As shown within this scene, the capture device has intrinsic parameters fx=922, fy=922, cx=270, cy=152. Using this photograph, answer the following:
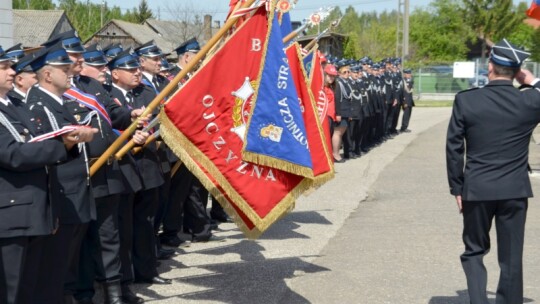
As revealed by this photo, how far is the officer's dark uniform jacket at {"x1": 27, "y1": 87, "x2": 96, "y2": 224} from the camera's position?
5605 mm

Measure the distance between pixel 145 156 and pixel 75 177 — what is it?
1.52 metres

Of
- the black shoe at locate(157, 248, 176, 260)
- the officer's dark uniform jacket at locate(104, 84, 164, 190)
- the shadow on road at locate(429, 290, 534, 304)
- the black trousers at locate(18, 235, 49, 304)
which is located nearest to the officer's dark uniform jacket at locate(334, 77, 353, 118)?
the black shoe at locate(157, 248, 176, 260)

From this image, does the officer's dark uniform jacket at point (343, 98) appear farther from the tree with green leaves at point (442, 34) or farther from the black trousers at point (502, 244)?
the tree with green leaves at point (442, 34)

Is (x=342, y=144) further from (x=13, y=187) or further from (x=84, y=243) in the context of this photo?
(x=13, y=187)

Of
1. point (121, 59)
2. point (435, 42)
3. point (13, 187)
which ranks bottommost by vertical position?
point (435, 42)

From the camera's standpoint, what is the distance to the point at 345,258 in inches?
332

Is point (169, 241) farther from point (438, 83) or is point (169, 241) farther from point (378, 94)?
point (438, 83)

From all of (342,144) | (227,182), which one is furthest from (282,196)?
(342,144)

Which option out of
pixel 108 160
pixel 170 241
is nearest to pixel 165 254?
pixel 170 241

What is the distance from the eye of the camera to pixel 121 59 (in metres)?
7.07

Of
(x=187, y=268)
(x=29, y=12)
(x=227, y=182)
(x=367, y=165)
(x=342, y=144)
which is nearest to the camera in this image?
(x=227, y=182)

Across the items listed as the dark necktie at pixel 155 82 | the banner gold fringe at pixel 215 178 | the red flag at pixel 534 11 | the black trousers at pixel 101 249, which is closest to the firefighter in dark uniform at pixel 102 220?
the black trousers at pixel 101 249

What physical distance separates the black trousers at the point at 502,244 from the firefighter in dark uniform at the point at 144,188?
2.52 metres

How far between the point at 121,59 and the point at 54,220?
2.01 metres
